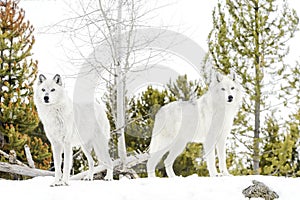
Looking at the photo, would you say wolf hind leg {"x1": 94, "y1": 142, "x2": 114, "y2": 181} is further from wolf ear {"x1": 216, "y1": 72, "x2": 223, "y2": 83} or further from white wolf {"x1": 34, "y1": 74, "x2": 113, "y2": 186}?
wolf ear {"x1": 216, "y1": 72, "x2": 223, "y2": 83}

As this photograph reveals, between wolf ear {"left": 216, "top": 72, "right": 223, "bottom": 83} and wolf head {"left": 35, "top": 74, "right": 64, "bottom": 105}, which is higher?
wolf ear {"left": 216, "top": 72, "right": 223, "bottom": 83}

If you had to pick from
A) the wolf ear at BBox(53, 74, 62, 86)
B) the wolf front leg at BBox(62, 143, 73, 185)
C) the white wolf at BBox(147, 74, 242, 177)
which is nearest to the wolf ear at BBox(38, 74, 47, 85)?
the wolf ear at BBox(53, 74, 62, 86)

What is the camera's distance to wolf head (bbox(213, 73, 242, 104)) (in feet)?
16.1

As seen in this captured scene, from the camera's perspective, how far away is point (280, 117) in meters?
10.2

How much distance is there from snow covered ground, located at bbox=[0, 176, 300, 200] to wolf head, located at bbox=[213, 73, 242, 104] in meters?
0.87

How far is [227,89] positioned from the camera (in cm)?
493

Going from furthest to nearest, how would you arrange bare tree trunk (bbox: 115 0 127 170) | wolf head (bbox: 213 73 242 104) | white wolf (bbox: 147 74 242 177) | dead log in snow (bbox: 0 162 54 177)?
dead log in snow (bbox: 0 162 54 177) < bare tree trunk (bbox: 115 0 127 170) < white wolf (bbox: 147 74 242 177) < wolf head (bbox: 213 73 242 104)

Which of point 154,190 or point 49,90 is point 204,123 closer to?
point 154,190

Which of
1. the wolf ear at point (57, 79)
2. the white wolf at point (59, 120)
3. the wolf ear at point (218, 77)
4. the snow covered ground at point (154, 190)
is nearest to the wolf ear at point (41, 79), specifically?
the white wolf at point (59, 120)

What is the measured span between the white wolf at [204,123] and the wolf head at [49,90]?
1.34 metres

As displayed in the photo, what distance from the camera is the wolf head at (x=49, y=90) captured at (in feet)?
14.5

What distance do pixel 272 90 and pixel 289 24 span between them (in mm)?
1524

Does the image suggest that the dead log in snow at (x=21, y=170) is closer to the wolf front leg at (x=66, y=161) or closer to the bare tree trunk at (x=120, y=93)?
the bare tree trunk at (x=120, y=93)

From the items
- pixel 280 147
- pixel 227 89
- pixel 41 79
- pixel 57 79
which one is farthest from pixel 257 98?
pixel 41 79
